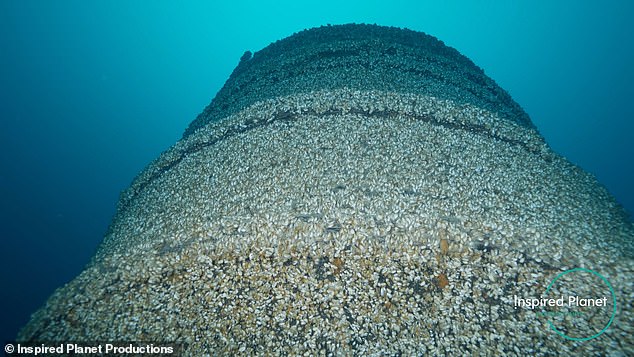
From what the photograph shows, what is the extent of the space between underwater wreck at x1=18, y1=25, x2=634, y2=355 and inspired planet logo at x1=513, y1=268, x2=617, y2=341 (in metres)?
0.04

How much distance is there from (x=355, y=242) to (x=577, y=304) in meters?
3.87

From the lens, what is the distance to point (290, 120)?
9047mm

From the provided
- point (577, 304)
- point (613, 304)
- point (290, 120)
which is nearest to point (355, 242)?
point (577, 304)

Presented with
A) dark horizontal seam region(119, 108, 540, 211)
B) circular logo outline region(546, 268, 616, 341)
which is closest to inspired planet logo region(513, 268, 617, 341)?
circular logo outline region(546, 268, 616, 341)

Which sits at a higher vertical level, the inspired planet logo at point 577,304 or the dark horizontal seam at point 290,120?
the dark horizontal seam at point 290,120

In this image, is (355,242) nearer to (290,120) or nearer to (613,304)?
(613,304)

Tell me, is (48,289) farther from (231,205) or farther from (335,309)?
(335,309)

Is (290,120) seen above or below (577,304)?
above

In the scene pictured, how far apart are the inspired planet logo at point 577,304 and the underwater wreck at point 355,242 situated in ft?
0.12

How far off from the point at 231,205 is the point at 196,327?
8.99 ft

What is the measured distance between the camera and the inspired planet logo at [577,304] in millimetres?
4824

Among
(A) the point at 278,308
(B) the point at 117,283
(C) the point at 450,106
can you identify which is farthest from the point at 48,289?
(C) the point at 450,106

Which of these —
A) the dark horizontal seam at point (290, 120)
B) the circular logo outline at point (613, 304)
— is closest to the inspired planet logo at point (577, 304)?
the circular logo outline at point (613, 304)

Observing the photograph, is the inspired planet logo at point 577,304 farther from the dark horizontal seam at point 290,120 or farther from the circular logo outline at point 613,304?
the dark horizontal seam at point 290,120
